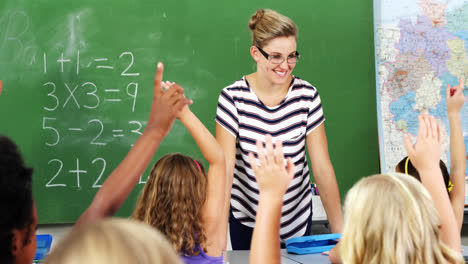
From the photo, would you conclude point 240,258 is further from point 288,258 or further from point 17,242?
point 17,242

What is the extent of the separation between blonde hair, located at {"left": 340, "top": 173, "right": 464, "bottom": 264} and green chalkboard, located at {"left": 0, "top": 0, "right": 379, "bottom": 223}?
218 centimetres

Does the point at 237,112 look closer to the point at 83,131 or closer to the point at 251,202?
the point at 251,202

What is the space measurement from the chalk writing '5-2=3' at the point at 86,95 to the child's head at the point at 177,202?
60.8 inches

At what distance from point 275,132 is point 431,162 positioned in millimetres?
980

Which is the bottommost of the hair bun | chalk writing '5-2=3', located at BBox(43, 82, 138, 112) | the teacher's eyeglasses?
chalk writing '5-2=3', located at BBox(43, 82, 138, 112)

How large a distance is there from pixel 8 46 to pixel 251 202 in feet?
6.29

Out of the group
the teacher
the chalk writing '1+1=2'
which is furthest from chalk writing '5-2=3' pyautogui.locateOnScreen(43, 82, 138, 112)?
the teacher

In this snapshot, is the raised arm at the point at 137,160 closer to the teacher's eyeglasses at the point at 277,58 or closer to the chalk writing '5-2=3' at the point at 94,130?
the teacher's eyeglasses at the point at 277,58

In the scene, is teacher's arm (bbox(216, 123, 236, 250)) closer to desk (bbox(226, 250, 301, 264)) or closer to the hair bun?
desk (bbox(226, 250, 301, 264))

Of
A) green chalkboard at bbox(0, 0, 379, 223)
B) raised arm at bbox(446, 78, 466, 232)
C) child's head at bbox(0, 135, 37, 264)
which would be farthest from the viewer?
green chalkboard at bbox(0, 0, 379, 223)

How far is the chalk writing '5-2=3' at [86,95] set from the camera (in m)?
3.16

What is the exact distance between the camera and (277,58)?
2.27 m

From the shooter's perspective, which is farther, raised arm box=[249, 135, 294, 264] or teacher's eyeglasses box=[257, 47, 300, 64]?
teacher's eyeglasses box=[257, 47, 300, 64]

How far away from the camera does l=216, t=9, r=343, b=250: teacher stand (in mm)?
2299
